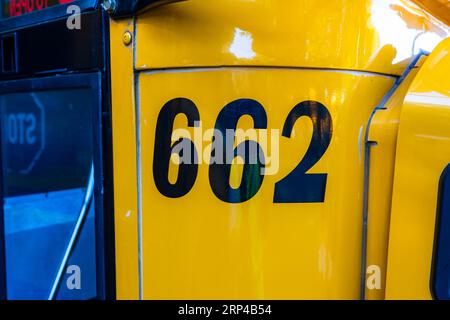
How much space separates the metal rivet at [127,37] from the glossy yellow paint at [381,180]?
0.68 meters

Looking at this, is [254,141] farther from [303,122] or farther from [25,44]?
[25,44]

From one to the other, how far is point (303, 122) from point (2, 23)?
3.78 feet

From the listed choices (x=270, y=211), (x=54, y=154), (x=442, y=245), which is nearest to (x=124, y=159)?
(x=270, y=211)

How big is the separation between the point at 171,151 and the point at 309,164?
366 millimetres

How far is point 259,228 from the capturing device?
1218mm

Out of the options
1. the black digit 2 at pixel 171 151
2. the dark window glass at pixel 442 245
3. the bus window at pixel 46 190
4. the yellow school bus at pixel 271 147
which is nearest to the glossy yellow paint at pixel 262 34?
the yellow school bus at pixel 271 147

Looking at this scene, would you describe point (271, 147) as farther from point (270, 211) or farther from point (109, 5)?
point (109, 5)

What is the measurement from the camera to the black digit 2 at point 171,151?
1221 mm

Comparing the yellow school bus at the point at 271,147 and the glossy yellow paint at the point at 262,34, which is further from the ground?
the glossy yellow paint at the point at 262,34

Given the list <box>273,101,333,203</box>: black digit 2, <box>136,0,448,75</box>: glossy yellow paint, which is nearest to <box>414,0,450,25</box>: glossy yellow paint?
<box>136,0,448,75</box>: glossy yellow paint

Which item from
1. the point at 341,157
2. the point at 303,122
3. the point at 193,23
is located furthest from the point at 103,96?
the point at 341,157

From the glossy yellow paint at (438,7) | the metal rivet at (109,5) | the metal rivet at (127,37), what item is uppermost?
the glossy yellow paint at (438,7)

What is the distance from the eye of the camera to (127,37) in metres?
1.25

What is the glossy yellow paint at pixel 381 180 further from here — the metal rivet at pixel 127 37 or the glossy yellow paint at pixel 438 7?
the metal rivet at pixel 127 37
